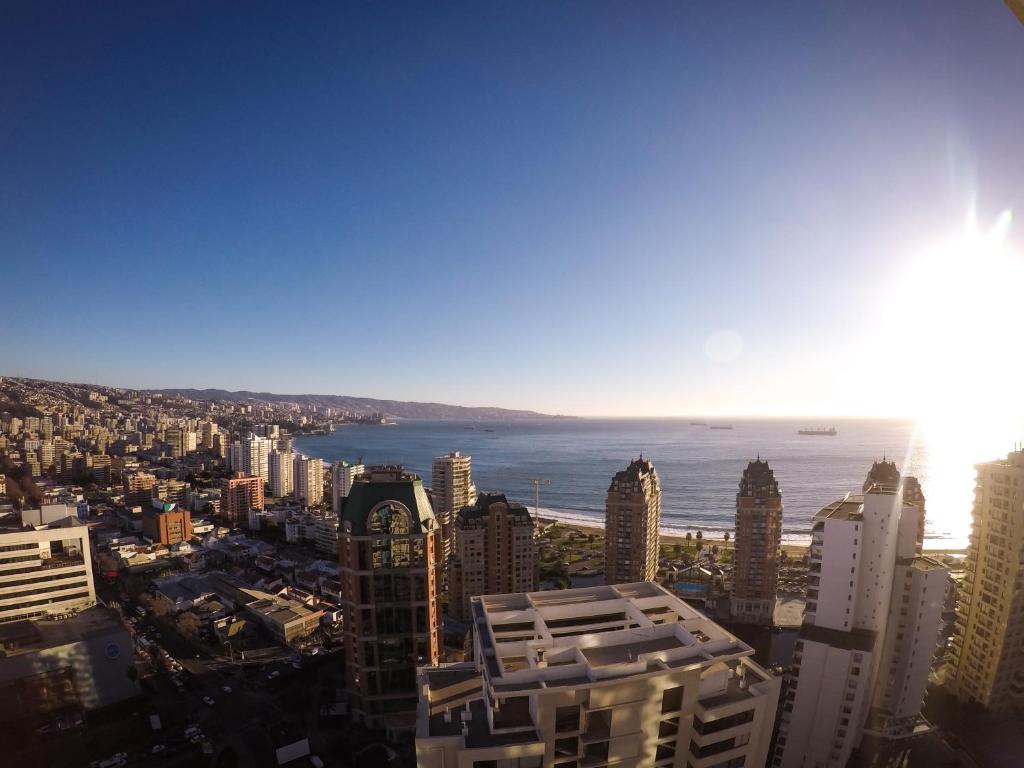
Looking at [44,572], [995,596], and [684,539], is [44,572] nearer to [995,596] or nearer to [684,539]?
[995,596]

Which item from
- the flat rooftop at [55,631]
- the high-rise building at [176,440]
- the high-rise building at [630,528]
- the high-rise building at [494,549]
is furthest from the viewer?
the high-rise building at [176,440]

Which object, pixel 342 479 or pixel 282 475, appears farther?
pixel 282 475

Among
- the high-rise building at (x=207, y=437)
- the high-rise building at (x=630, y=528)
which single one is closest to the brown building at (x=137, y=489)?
the high-rise building at (x=207, y=437)

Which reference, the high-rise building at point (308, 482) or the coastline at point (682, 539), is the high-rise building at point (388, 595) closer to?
the coastline at point (682, 539)

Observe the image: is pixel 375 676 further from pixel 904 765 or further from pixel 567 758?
pixel 904 765

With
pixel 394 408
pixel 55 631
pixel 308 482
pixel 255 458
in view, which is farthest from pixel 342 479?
pixel 394 408

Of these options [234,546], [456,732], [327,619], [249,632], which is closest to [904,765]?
[456,732]

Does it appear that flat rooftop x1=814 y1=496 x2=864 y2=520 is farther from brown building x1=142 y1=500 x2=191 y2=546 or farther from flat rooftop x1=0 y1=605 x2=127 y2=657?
brown building x1=142 y1=500 x2=191 y2=546

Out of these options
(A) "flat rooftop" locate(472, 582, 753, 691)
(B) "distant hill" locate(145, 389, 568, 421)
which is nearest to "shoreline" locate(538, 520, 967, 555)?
(A) "flat rooftop" locate(472, 582, 753, 691)
